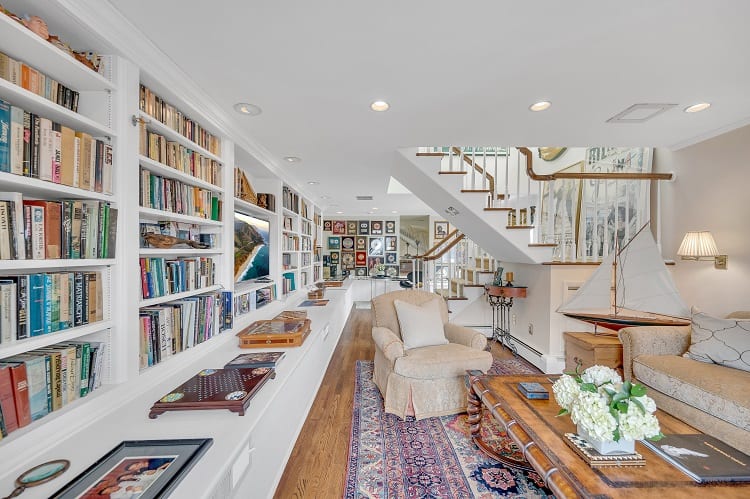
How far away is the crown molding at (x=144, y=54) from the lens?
114 cm

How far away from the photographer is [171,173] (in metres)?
1.64

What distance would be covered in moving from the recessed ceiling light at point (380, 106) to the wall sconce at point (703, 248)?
2.85 metres

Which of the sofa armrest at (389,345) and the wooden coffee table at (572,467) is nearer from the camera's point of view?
the wooden coffee table at (572,467)

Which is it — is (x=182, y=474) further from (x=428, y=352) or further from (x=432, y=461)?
(x=428, y=352)

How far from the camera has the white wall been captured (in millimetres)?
2459

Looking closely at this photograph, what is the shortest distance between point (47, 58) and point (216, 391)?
1.39m

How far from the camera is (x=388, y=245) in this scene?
8031 millimetres

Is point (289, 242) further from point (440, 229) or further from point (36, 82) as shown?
point (440, 229)

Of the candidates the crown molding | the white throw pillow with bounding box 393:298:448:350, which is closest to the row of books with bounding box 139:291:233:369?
the crown molding

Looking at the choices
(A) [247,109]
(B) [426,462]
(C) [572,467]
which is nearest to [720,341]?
(C) [572,467]

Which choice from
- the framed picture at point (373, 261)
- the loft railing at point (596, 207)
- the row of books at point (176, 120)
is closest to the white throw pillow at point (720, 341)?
the loft railing at point (596, 207)

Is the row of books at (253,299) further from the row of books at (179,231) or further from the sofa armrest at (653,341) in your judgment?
the sofa armrest at (653,341)

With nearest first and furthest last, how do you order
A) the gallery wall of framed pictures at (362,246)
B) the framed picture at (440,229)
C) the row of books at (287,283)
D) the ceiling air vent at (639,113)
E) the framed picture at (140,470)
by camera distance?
the framed picture at (140,470), the ceiling air vent at (639,113), the row of books at (287,283), the framed picture at (440,229), the gallery wall of framed pictures at (362,246)

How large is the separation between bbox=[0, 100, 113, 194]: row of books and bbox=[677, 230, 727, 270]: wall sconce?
4.06 m
